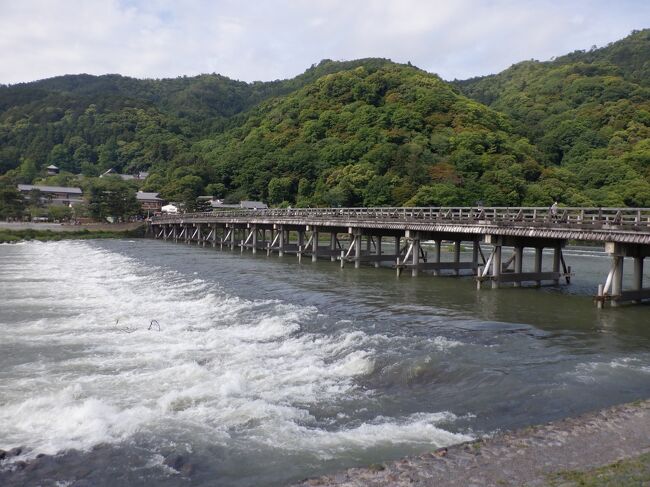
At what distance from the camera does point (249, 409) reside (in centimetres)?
894

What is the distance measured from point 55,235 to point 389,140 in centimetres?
4737

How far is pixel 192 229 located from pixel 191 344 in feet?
194

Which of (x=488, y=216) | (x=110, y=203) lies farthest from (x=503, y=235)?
(x=110, y=203)

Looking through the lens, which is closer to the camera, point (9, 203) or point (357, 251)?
A: point (357, 251)

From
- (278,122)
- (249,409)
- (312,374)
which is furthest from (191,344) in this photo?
(278,122)

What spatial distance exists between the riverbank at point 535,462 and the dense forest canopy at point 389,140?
201 feet

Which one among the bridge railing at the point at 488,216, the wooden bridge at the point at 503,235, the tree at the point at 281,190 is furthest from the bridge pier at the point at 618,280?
the tree at the point at 281,190

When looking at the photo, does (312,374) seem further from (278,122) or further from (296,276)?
(278,122)

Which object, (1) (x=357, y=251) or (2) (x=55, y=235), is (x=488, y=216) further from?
(2) (x=55, y=235)

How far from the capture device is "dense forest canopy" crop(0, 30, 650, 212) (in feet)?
236

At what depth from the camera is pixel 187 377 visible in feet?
34.9

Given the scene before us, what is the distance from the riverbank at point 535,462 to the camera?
5.77m

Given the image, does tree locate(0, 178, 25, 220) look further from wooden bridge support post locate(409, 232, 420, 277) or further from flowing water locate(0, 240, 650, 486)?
wooden bridge support post locate(409, 232, 420, 277)

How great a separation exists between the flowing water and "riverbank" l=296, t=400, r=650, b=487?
95 cm
